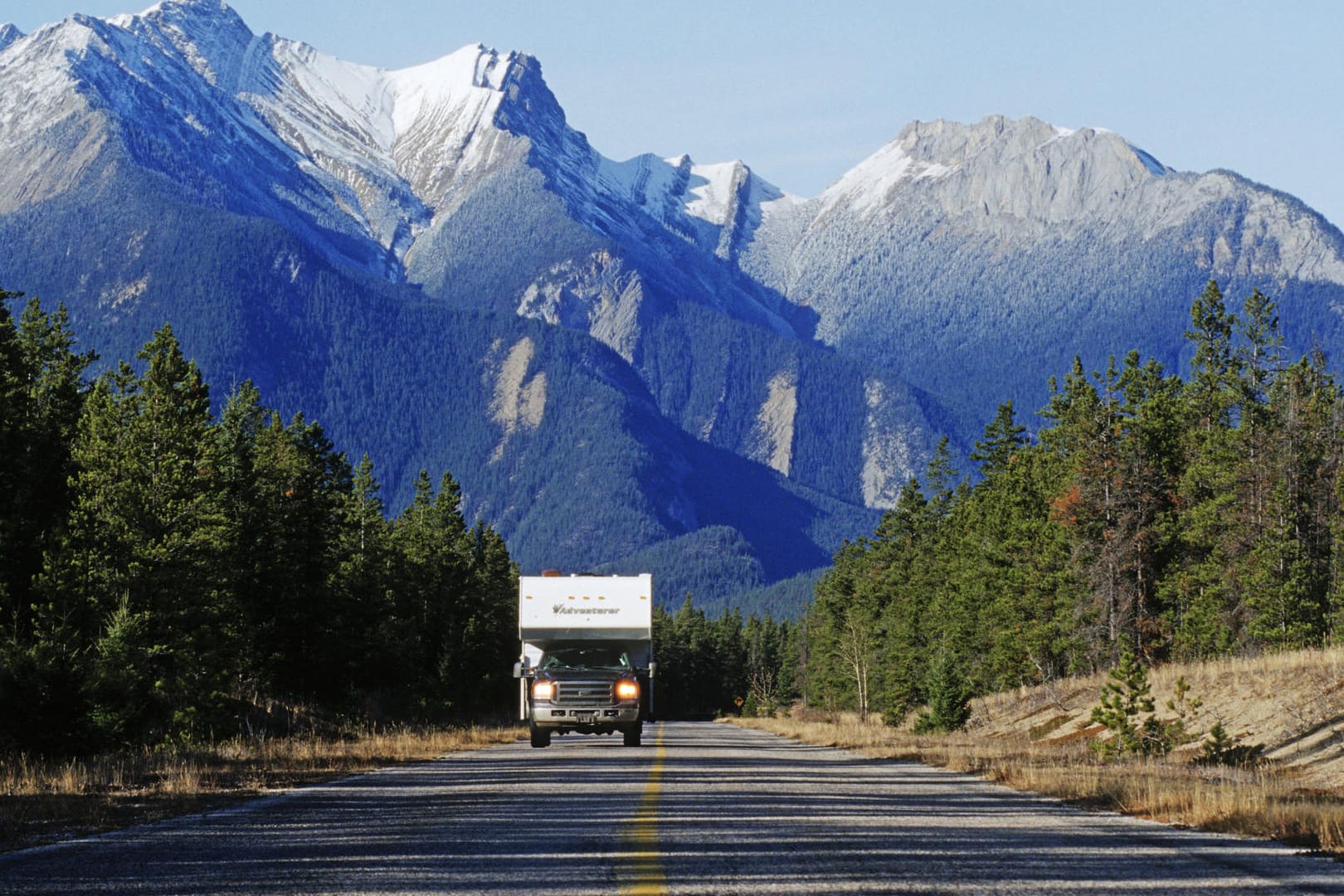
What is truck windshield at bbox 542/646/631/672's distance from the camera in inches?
1446

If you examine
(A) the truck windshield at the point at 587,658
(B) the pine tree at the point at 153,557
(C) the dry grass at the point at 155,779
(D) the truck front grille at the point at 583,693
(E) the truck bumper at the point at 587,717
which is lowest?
(C) the dry grass at the point at 155,779

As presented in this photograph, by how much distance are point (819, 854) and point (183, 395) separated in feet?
130

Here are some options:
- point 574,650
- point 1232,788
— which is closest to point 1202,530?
point 574,650

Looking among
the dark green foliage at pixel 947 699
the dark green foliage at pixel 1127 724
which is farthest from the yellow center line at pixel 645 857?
the dark green foliage at pixel 947 699

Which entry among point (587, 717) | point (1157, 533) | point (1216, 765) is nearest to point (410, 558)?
point (1157, 533)

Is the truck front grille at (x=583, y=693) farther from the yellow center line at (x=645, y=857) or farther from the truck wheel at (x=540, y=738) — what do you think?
the yellow center line at (x=645, y=857)

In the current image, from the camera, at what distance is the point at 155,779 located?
2138 centimetres

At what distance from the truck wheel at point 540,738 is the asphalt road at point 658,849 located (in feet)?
51.0

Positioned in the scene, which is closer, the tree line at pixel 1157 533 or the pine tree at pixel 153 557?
the pine tree at pixel 153 557

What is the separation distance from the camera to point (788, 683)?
536 ft

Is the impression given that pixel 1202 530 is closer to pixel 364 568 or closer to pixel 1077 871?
pixel 364 568

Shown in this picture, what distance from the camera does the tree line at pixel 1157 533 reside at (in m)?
53.8

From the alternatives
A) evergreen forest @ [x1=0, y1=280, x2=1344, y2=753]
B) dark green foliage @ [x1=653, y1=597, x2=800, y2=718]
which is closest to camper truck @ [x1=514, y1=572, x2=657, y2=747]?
evergreen forest @ [x1=0, y1=280, x2=1344, y2=753]

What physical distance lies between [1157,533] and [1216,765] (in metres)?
33.5
